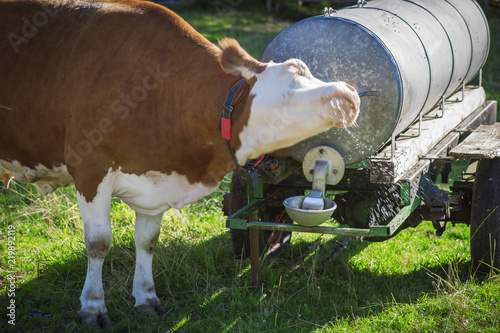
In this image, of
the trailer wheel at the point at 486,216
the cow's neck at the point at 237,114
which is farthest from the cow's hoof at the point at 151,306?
the trailer wheel at the point at 486,216

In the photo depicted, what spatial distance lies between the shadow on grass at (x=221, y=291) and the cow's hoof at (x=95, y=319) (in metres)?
0.06

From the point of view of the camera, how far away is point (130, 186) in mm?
3623

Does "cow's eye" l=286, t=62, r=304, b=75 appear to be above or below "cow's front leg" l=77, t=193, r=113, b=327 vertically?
above

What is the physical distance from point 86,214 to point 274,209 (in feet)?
4.66

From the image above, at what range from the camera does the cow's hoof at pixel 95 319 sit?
12.1 feet

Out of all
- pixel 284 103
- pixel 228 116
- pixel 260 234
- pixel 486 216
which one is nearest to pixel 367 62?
pixel 284 103

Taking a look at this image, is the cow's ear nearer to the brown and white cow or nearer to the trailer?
the brown and white cow

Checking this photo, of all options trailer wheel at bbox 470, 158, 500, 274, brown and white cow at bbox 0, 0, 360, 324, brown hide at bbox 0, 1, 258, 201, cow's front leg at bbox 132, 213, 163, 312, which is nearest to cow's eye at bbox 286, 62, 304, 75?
brown and white cow at bbox 0, 0, 360, 324

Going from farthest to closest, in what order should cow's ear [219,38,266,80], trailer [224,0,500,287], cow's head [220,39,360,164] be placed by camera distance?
trailer [224,0,500,287], cow's ear [219,38,266,80], cow's head [220,39,360,164]

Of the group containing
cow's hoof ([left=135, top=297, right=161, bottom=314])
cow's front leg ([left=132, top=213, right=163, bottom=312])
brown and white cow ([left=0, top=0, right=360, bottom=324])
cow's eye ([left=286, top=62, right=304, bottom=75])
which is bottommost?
cow's hoof ([left=135, top=297, right=161, bottom=314])

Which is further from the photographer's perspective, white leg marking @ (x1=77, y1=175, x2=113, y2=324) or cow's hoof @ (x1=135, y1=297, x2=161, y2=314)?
cow's hoof @ (x1=135, y1=297, x2=161, y2=314)

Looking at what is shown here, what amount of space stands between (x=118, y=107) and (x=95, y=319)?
1367 millimetres

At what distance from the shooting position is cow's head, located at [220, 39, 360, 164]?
2.78m

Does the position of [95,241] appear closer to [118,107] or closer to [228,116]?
[118,107]
